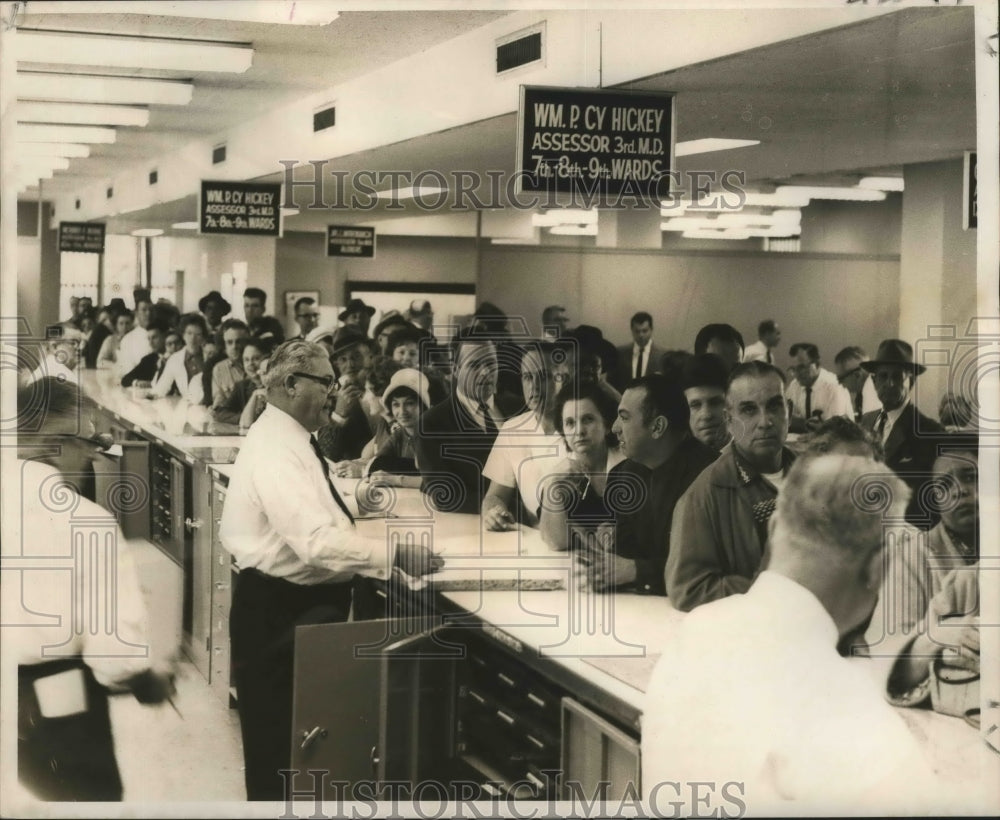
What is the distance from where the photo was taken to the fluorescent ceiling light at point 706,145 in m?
3.88

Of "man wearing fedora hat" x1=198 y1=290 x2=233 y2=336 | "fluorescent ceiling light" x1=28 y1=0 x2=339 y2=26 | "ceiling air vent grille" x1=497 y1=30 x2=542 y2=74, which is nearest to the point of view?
"fluorescent ceiling light" x1=28 y1=0 x2=339 y2=26

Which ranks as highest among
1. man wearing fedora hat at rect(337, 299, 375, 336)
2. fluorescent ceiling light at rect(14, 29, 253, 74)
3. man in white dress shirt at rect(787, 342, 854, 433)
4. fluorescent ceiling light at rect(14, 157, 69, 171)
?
fluorescent ceiling light at rect(14, 29, 253, 74)

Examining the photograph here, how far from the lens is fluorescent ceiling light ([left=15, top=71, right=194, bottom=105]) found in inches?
151

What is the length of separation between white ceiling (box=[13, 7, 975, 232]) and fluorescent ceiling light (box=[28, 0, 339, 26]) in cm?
3

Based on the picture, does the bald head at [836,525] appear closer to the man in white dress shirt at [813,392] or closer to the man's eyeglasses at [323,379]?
the man in white dress shirt at [813,392]

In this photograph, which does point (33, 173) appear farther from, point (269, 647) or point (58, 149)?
point (269, 647)

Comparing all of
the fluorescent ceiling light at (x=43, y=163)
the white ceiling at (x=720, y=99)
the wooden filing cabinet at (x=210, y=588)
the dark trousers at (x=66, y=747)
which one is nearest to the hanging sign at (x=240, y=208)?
the white ceiling at (x=720, y=99)

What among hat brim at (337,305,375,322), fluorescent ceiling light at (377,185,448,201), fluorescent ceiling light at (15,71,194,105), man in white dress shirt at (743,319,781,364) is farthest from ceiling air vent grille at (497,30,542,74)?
man in white dress shirt at (743,319,781,364)

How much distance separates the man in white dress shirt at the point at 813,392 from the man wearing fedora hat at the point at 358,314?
115cm

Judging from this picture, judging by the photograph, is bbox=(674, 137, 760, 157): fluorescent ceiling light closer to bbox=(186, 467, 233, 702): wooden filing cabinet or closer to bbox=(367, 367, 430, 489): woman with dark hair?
bbox=(367, 367, 430, 489): woman with dark hair

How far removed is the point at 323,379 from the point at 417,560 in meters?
0.56

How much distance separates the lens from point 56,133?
3.85 meters

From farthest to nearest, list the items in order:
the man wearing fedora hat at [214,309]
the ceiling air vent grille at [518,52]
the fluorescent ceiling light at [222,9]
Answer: the man wearing fedora hat at [214,309] < the ceiling air vent grille at [518,52] < the fluorescent ceiling light at [222,9]

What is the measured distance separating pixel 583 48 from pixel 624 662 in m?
1.64
